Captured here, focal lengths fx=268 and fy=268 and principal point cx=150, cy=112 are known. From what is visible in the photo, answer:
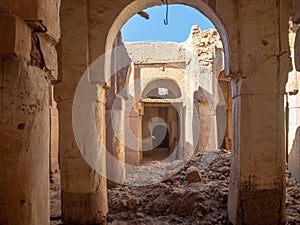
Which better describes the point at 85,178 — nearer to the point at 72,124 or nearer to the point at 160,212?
the point at 72,124

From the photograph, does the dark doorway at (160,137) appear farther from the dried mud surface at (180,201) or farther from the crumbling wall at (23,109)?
the crumbling wall at (23,109)

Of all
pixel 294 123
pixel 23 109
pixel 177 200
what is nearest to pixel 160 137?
pixel 294 123

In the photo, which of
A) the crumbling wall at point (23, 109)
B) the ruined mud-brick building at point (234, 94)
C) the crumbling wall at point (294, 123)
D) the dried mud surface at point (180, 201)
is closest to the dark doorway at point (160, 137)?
the crumbling wall at point (294, 123)

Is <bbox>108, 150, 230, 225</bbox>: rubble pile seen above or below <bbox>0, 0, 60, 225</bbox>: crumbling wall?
below

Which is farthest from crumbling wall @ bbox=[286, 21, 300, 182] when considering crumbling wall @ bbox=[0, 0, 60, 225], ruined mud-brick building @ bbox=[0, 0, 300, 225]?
crumbling wall @ bbox=[0, 0, 60, 225]

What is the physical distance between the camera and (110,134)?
6.18 meters

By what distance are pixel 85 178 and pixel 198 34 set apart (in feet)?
31.5

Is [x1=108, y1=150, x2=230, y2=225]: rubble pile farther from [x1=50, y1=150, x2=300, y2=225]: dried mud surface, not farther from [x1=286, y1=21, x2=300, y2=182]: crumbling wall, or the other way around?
[x1=286, y1=21, x2=300, y2=182]: crumbling wall

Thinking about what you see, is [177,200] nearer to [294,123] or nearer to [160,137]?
[294,123]

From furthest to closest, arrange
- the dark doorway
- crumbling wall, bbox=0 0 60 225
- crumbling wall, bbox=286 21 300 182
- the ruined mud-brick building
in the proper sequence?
the dark doorway, crumbling wall, bbox=286 21 300 182, the ruined mud-brick building, crumbling wall, bbox=0 0 60 225

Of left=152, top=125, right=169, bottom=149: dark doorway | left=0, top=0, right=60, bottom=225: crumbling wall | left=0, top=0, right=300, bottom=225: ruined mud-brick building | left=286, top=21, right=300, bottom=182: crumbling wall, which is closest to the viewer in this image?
left=0, top=0, right=60, bottom=225: crumbling wall

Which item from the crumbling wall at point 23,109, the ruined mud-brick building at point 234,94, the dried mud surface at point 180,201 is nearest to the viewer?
the crumbling wall at point 23,109

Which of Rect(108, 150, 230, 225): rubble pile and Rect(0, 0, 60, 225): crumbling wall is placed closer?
Rect(0, 0, 60, 225): crumbling wall

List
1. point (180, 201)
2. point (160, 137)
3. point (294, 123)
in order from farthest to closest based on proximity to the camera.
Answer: point (160, 137) < point (294, 123) < point (180, 201)
